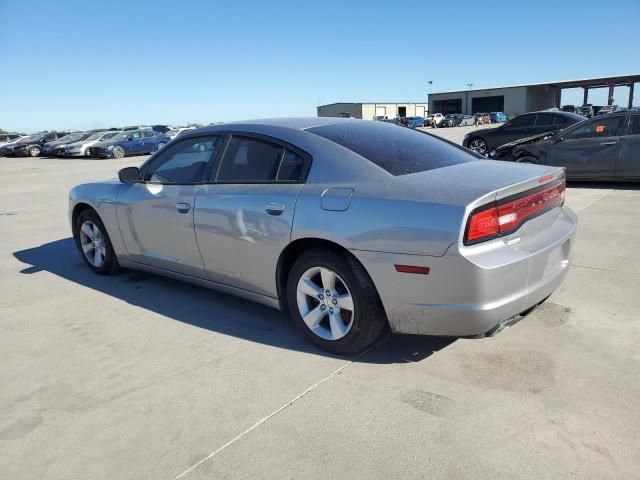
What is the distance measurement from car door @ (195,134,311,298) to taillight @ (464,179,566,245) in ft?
3.82

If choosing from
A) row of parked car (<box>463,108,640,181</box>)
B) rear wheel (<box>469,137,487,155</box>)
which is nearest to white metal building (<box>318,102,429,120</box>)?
rear wheel (<box>469,137,487,155</box>)

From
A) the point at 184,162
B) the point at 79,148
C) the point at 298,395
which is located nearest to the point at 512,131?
the point at 184,162

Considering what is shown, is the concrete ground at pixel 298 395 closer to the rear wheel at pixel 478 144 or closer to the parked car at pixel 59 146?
the rear wheel at pixel 478 144

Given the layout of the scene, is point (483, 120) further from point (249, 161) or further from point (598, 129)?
point (249, 161)

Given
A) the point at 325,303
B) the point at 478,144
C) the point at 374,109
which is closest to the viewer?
the point at 325,303

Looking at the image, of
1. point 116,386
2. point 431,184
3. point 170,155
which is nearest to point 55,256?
point 170,155

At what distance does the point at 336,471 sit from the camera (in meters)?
2.27

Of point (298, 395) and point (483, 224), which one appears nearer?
point (483, 224)

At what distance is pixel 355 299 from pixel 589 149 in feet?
26.4

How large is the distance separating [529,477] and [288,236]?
188 centimetres

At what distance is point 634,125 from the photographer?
8.80 meters

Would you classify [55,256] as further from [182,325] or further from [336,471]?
[336,471]

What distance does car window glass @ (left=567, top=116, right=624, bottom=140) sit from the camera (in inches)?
354

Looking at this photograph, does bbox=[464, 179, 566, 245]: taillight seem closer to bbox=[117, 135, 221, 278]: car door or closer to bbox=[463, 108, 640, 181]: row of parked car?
bbox=[117, 135, 221, 278]: car door
